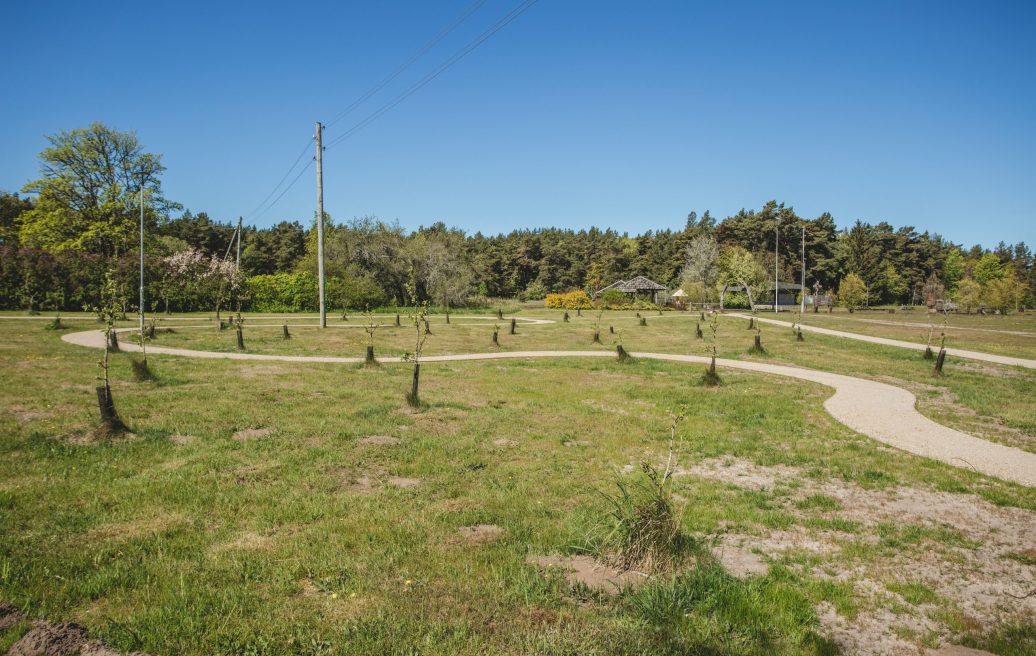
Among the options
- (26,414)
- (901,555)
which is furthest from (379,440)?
(901,555)

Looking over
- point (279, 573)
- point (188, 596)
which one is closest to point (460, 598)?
point (279, 573)

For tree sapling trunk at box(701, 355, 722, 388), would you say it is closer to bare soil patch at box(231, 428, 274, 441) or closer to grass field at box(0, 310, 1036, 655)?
grass field at box(0, 310, 1036, 655)

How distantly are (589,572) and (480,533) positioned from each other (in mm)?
1152

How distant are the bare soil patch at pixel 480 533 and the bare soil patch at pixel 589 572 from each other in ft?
1.65

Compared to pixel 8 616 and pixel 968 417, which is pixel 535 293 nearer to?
pixel 968 417

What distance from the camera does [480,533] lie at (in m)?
4.91

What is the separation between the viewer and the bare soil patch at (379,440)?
303 inches

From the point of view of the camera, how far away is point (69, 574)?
153 inches

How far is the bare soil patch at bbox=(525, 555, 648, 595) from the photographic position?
4.03m

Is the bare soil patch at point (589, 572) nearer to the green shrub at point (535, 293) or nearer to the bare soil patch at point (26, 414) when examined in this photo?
the bare soil patch at point (26, 414)

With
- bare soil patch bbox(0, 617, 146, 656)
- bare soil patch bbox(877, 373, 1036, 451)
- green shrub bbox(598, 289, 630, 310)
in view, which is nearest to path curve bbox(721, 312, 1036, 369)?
bare soil patch bbox(877, 373, 1036, 451)

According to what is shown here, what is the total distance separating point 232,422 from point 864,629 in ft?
28.2

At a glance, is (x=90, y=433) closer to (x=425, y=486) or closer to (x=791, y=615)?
(x=425, y=486)

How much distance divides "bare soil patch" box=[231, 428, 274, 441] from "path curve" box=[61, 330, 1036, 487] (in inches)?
297
